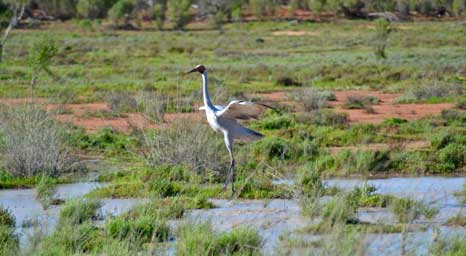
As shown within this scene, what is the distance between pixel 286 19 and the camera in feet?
287

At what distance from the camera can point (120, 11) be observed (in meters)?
81.4

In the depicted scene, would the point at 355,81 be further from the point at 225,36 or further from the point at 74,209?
the point at 225,36

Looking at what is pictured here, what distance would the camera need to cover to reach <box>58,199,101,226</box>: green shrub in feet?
36.7

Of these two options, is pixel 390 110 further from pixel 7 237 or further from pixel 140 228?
pixel 7 237

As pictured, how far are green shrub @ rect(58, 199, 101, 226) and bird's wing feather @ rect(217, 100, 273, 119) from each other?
2537mm

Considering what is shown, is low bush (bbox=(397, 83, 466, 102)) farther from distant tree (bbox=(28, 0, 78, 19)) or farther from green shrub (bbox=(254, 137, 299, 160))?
distant tree (bbox=(28, 0, 78, 19))

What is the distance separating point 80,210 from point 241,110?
3.32 meters

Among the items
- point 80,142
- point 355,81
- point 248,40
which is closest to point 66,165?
point 80,142

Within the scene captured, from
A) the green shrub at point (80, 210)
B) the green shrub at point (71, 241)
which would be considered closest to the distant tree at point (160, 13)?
the green shrub at point (80, 210)

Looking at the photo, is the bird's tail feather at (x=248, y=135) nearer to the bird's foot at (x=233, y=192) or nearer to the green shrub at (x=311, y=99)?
the bird's foot at (x=233, y=192)

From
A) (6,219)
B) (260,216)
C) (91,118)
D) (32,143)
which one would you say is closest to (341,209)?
(260,216)

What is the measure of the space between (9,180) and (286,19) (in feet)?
240

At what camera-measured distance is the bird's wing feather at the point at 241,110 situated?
44.3 ft

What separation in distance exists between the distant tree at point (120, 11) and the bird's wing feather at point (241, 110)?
6792cm
